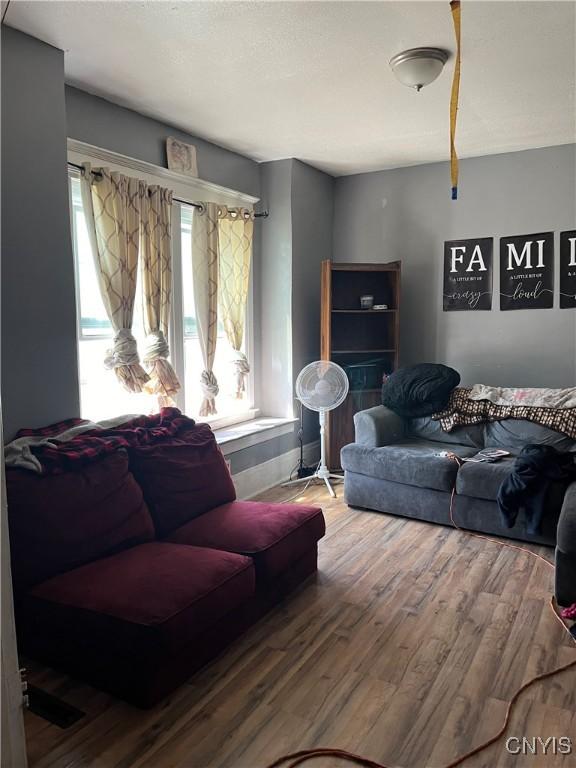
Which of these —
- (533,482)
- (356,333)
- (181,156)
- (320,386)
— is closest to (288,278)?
(356,333)

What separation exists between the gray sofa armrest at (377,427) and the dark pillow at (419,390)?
0.11 m

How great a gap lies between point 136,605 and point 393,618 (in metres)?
1.23

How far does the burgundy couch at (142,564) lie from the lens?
80.7 inches

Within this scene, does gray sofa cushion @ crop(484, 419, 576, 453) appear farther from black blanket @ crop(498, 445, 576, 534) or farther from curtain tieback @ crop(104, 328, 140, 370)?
curtain tieback @ crop(104, 328, 140, 370)

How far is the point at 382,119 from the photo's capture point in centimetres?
378

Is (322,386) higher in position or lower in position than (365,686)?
higher

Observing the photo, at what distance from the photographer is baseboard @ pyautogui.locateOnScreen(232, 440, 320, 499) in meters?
4.34

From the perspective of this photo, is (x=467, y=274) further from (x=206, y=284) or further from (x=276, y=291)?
(x=206, y=284)

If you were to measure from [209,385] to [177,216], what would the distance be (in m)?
1.20

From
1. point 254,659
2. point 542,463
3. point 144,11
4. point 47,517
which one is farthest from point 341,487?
point 144,11

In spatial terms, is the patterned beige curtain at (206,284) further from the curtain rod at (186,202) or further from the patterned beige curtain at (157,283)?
the patterned beige curtain at (157,283)

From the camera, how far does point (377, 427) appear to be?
415cm

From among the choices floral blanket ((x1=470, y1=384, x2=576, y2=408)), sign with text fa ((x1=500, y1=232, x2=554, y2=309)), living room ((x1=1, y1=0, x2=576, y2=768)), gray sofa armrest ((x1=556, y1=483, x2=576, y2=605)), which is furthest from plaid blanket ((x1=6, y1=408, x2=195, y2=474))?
sign with text fa ((x1=500, y1=232, x2=554, y2=309))

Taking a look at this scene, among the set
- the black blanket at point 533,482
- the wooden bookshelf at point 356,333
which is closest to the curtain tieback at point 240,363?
the wooden bookshelf at point 356,333
